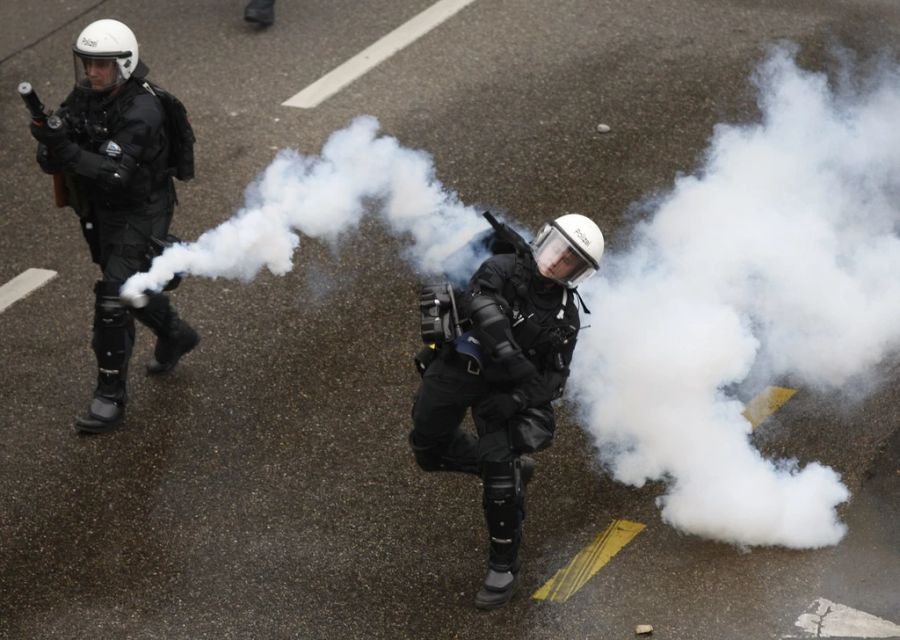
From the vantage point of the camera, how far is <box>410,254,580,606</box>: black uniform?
19.8ft

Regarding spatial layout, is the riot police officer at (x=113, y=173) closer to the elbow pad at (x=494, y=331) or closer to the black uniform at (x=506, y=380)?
the black uniform at (x=506, y=380)

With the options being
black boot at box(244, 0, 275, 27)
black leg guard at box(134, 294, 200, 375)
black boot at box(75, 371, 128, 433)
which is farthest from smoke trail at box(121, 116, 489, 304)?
black boot at box(244, 0, 275, 27)

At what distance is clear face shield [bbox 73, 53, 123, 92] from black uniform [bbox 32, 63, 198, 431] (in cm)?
4

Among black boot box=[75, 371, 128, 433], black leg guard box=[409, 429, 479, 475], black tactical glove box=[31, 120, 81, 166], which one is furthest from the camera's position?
black boot box=[75, 371, 128, 433]

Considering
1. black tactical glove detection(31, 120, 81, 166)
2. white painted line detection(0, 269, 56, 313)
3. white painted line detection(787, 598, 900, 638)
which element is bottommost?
white painted line detection(0, 269, 56, 313)

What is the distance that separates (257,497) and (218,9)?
6079mm

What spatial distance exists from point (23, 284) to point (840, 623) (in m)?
5.45

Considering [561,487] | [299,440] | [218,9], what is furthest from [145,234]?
[218,9]

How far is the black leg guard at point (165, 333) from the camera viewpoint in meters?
7.54

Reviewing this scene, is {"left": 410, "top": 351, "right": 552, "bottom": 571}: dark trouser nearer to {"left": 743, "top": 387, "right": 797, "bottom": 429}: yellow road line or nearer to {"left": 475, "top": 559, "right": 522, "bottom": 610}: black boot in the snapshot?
{"left": 475, "top": 559, "right": 522, "bottom": 610}: black boot

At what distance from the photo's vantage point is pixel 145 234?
24.1 feet

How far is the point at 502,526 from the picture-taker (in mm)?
6219

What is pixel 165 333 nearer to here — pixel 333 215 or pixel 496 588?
pixel 333 215

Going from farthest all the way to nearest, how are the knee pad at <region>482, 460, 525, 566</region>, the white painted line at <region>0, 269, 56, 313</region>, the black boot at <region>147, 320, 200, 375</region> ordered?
the white painted line at <region>0, 269, 56, 313</region>
the black boot at <region>147, 320, 200, 375</region>
the knee pad at <region>482, 460, 525, 566</region>
